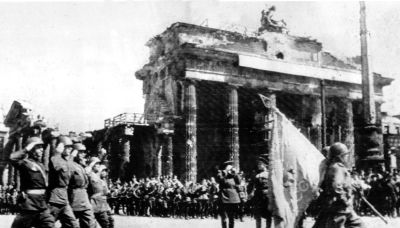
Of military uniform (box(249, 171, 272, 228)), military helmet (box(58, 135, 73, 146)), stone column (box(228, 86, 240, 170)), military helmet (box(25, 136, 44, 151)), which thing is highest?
stone column (box(228, 86, 240, 170))

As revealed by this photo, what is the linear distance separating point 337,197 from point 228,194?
5145mm

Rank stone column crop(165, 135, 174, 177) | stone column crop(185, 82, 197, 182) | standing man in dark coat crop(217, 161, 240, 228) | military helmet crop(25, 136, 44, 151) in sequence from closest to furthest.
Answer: military helmet crop(25, 136, 44, 151) → standing man in dark coat crop(217, 161, 240, 228) → stone column crop(185, 82, 197, 182) → stone column crop(165, 135, 174, 177)

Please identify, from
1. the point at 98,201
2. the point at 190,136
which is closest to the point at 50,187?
the point at 98,201

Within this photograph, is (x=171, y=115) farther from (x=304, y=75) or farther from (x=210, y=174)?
(x=304, y=75)

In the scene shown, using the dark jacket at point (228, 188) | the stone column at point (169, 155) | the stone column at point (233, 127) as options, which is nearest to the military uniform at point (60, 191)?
the dark jacket at point (228, 188)

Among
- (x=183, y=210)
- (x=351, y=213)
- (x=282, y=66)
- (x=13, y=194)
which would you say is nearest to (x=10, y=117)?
(x=13, y=194)

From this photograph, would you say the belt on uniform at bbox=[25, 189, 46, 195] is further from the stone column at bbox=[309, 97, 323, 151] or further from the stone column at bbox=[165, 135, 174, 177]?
the stone column at bbox=[309, 97, 323, 151]

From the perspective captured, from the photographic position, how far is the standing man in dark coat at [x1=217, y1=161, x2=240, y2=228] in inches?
464

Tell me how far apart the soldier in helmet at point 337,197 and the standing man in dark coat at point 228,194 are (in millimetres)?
4744

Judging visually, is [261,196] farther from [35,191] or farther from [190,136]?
[190,136]

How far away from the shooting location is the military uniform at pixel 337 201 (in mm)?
6707

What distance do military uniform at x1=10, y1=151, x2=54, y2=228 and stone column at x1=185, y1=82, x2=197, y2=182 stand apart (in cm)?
2502

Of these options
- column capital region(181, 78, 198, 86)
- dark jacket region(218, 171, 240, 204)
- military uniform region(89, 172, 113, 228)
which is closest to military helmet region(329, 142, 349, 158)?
military uniform region(89, 172, 113, 228)

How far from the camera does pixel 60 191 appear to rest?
25.7ft
